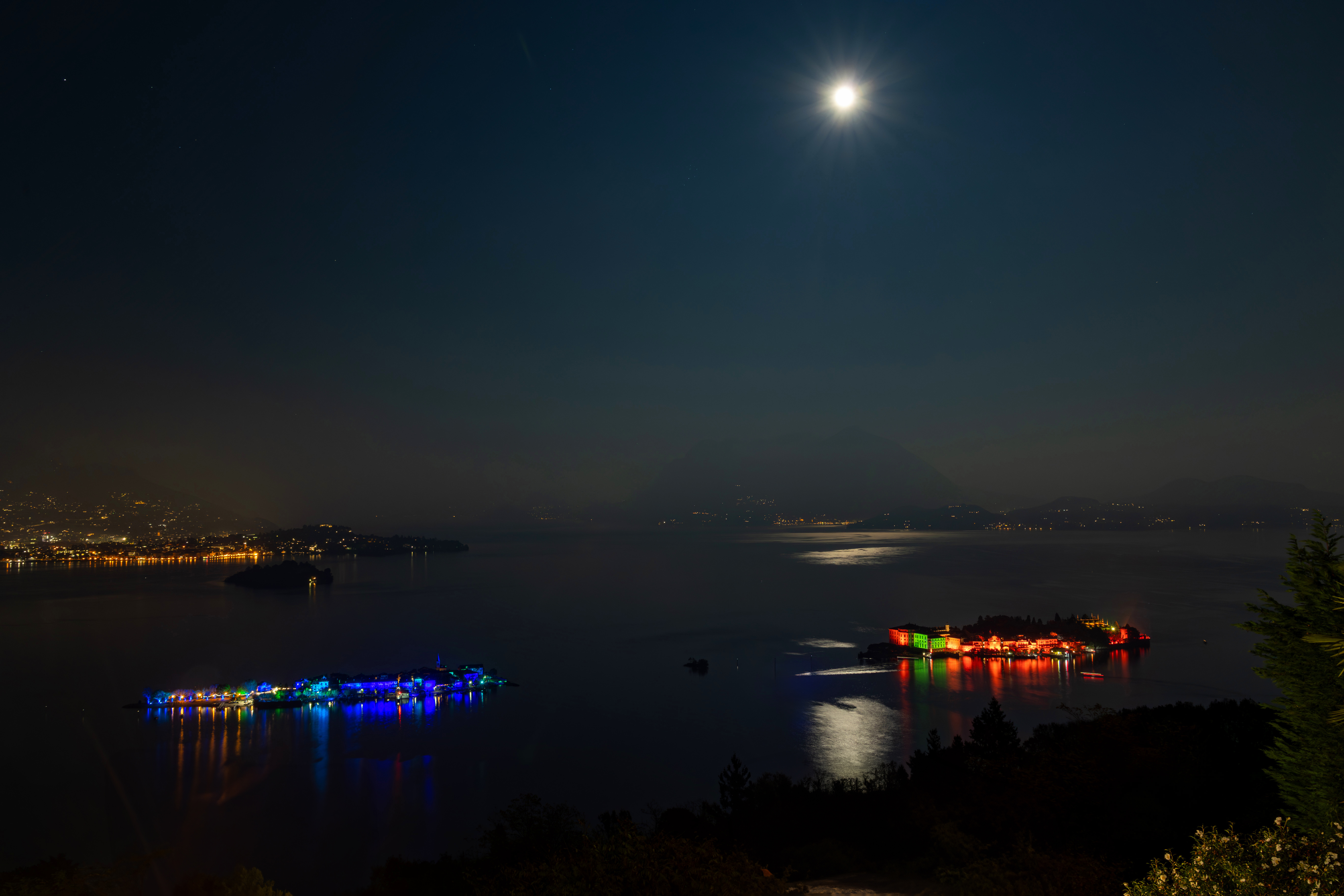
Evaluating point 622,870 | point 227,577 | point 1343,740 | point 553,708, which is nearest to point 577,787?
point 553,708

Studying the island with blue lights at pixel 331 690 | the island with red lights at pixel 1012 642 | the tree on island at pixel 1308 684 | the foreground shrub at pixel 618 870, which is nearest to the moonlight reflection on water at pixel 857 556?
the island with red lights at pixel 1012 642

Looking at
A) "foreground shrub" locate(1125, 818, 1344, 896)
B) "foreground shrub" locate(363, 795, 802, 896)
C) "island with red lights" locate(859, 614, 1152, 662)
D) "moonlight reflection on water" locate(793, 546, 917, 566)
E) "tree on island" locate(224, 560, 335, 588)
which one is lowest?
"moonlight reflection on water" locate(793, 546, 917, 566)

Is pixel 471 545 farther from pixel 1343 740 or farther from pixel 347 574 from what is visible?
pixel 1343 740

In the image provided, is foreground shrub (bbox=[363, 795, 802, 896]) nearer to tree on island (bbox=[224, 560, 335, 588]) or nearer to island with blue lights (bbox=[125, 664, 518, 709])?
island with blue lights (bbox=[125, 664, 518, 709])

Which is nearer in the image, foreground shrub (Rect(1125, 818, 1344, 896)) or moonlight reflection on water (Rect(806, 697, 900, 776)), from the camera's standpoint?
foreground shrub (Rect(1125, 818, 1344, 896))

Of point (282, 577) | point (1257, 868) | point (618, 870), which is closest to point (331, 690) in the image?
point (618, 870)

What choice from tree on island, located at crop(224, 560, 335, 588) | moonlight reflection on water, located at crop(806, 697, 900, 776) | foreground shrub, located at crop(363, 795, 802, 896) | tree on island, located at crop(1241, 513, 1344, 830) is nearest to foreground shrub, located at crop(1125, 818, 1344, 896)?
tree on island, located at crop(1241, 513, 1344, 830)
